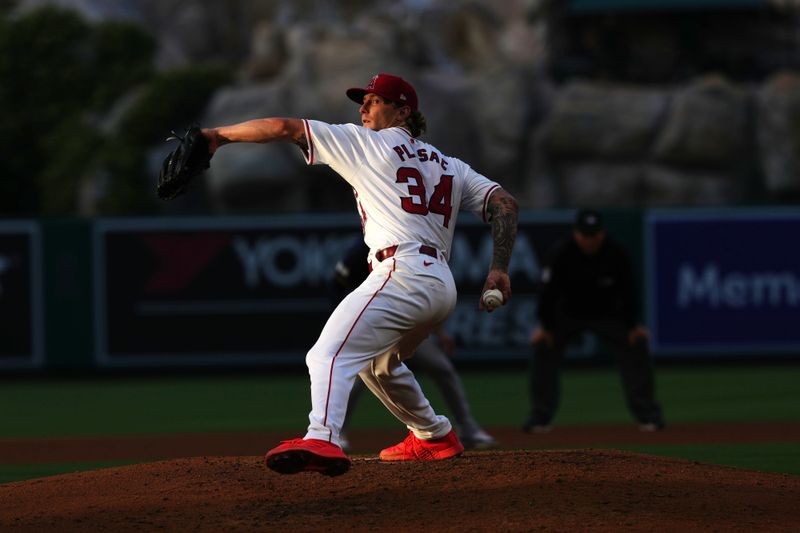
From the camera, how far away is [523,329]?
16109 mm

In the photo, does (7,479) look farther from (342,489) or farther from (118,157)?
(118,157)

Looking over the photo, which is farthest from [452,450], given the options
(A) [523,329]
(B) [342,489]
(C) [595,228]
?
(A) [523,329]

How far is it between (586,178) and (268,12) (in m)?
25.6

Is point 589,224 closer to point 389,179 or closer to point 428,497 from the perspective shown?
point 389,179

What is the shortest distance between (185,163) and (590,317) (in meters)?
5.25

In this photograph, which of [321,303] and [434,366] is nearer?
[434,366]

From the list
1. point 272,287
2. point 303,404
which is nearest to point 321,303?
point 272,287

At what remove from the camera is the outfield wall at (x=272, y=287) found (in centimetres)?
1600

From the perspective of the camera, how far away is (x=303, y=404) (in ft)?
42.8

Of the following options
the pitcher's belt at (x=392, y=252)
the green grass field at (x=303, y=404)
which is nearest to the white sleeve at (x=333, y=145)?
the pitcher's belt at (x=392, y=252)

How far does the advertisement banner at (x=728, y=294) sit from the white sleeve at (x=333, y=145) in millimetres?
10639

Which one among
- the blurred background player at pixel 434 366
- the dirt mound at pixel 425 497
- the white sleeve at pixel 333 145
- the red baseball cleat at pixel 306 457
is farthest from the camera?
the blurred background player at pixel 434 366

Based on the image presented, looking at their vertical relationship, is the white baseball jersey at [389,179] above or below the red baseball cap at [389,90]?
below

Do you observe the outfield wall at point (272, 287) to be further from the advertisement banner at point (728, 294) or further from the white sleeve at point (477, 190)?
the white sleeve at point (477, 190)
